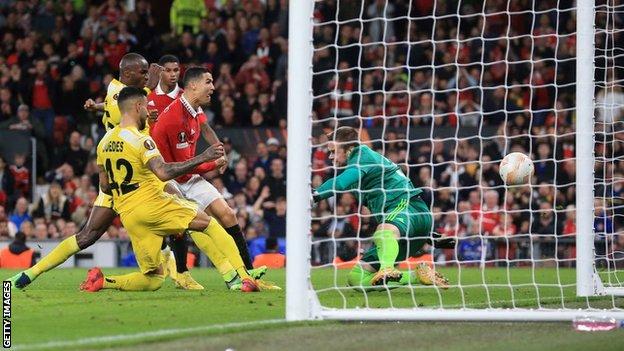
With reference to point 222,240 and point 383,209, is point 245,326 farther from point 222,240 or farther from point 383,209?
point 383,209

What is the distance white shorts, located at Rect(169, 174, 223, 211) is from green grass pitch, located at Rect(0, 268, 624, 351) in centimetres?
95

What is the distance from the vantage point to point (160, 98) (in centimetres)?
1234

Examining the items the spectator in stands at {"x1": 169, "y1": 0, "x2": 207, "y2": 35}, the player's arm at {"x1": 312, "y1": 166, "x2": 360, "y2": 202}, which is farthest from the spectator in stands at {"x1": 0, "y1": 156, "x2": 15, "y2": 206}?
the player's arm at {"x1": 312, "y1": 166, "x2": 360, "y2": 202}

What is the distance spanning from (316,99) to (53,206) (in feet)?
16.2

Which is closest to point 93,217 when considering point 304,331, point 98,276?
point 98,276

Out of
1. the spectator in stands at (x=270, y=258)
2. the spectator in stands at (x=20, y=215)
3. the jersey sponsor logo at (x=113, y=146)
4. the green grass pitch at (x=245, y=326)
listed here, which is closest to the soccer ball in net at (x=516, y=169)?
the green grass pitch at (x=245, y=326)

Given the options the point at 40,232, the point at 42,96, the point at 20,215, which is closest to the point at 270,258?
the point at 40,232

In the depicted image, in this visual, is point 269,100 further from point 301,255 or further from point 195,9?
point 301,255

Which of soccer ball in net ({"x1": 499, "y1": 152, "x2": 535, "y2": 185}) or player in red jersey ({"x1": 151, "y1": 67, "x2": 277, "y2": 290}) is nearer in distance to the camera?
soccer ball in net ({"x1": 499, "y1": 152, "x2": 535, "y2": 185})

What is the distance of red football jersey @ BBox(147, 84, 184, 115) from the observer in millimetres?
12289

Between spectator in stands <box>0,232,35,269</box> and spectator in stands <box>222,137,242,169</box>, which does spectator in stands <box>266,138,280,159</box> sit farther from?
spectator in stands <box>0,232,35,269</box>

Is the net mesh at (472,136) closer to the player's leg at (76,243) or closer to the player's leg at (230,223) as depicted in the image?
the player's leg at (230,223)

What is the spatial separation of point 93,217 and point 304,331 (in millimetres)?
3810

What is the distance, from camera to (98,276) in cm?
1117
